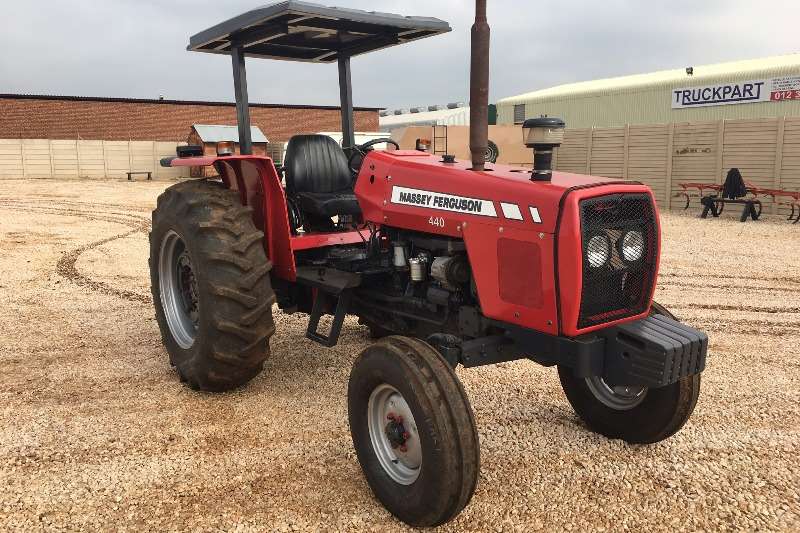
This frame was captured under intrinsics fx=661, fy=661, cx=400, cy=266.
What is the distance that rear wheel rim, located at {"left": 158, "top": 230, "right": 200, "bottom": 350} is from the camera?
4055 mm

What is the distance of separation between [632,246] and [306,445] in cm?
174

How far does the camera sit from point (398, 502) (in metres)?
2.51

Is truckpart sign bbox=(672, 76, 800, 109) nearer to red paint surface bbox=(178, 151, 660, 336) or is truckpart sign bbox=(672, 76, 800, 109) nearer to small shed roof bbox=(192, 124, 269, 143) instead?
small shed roof bbox=(192, 124, 269, 143)

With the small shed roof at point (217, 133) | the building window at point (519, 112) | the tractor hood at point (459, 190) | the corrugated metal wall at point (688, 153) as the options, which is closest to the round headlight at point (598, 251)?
the tractor hood at point (459, 190)

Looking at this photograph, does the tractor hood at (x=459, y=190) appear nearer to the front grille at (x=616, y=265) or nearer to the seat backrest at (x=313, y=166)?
the front grille at (x=616, y=265)

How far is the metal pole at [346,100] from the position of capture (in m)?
4.59

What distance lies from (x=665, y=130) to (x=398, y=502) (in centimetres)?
1542

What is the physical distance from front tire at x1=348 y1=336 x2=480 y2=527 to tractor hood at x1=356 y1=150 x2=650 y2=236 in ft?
2.04

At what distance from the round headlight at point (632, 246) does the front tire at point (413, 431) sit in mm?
850

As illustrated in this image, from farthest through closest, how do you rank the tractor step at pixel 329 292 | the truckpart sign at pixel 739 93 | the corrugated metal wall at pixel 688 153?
the truckpart sign at pixel 739 93, the corrugated metal wall at pixel 688 153, the tractor step at pixel 329 292

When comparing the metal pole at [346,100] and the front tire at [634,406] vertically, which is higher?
the metal pole at [346,100]

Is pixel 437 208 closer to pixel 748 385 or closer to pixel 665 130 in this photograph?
pixel 748 385

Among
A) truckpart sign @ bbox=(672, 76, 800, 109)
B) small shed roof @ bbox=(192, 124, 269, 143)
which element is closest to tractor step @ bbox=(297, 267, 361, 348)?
truckpart sign @ bbox=(672, 76, 800, 109)

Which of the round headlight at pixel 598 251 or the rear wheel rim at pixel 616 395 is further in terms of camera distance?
the rear wheel rim at pixel 616 395
